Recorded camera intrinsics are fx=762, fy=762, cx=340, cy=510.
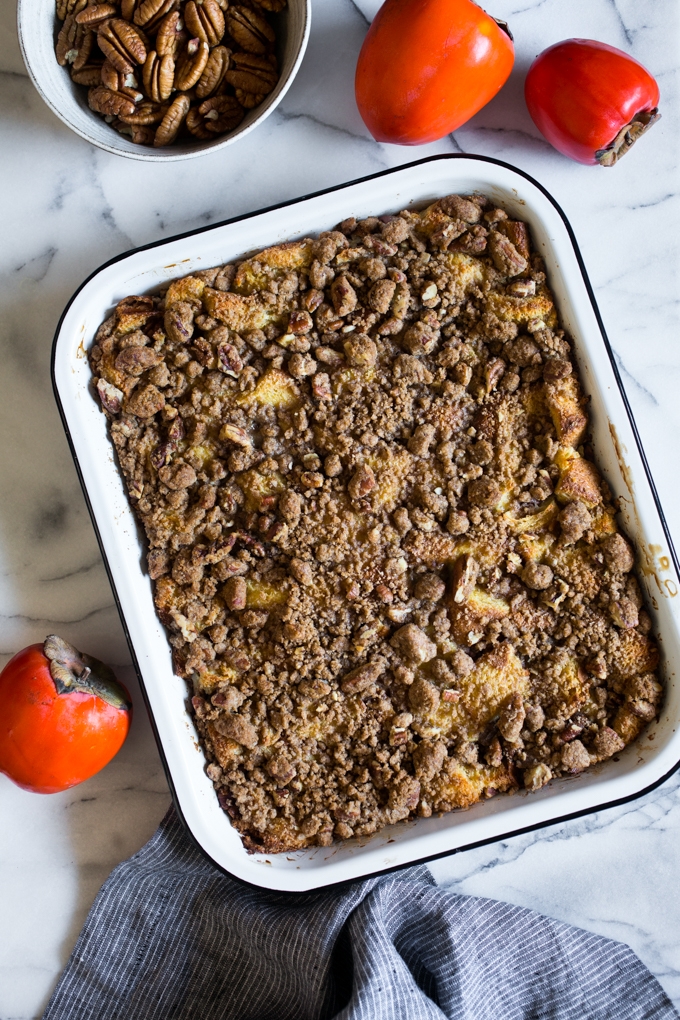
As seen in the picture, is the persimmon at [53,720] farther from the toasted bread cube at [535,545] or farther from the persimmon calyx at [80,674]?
the toasted bread cube at [535,545]

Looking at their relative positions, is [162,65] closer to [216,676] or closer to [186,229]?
[186,229]

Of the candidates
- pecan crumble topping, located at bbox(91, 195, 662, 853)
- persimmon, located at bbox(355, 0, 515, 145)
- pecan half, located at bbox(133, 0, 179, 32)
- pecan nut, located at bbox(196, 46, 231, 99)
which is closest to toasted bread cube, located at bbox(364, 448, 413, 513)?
pecan crumble topping, located at bbox(91, 195, 662, 853)

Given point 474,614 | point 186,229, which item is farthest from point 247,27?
point 474,614

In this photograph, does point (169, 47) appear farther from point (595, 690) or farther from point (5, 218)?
point (595, 690)

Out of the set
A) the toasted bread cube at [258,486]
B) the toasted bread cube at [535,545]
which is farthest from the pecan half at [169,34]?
the toasted bread cube at [535,545]

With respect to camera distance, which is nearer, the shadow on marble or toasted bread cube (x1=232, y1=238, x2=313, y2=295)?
toasted bread cube (x1=232, y1=238, x2=313, y2=295)

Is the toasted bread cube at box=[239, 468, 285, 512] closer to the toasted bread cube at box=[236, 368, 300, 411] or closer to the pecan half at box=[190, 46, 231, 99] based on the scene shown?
the toasted bread cube at box=[236, 368, 300, 411]

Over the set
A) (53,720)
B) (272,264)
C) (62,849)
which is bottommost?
(62,849)
